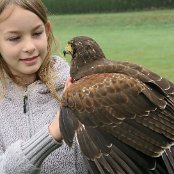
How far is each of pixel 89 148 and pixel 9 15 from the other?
3.13ft

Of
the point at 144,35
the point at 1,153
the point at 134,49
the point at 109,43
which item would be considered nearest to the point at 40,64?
the point at 1,153

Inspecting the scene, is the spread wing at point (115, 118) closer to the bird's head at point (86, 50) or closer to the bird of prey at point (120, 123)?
the bird of prey at point (120, 123)

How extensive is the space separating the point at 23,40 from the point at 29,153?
682 millimetres

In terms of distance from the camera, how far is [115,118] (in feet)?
11.2

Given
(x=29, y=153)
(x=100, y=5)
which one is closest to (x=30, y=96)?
(x=29, y=153)

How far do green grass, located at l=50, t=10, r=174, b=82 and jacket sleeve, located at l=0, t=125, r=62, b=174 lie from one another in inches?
333

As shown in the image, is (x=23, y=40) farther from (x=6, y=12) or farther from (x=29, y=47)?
(x=6, y=12)

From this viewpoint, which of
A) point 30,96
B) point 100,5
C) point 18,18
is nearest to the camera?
point 18,18

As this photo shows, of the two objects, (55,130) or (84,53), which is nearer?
(55,130)

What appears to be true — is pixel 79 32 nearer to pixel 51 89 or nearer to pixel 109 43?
pixel 109 43

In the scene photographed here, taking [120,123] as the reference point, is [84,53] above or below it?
above

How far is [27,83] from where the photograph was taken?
12.8ft

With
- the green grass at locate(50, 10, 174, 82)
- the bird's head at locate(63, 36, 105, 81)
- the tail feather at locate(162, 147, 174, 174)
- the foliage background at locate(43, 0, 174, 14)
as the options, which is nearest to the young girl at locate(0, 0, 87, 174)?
the bird's head at locate(63, 36, 105, 81)

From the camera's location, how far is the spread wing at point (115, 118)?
3301 mm
